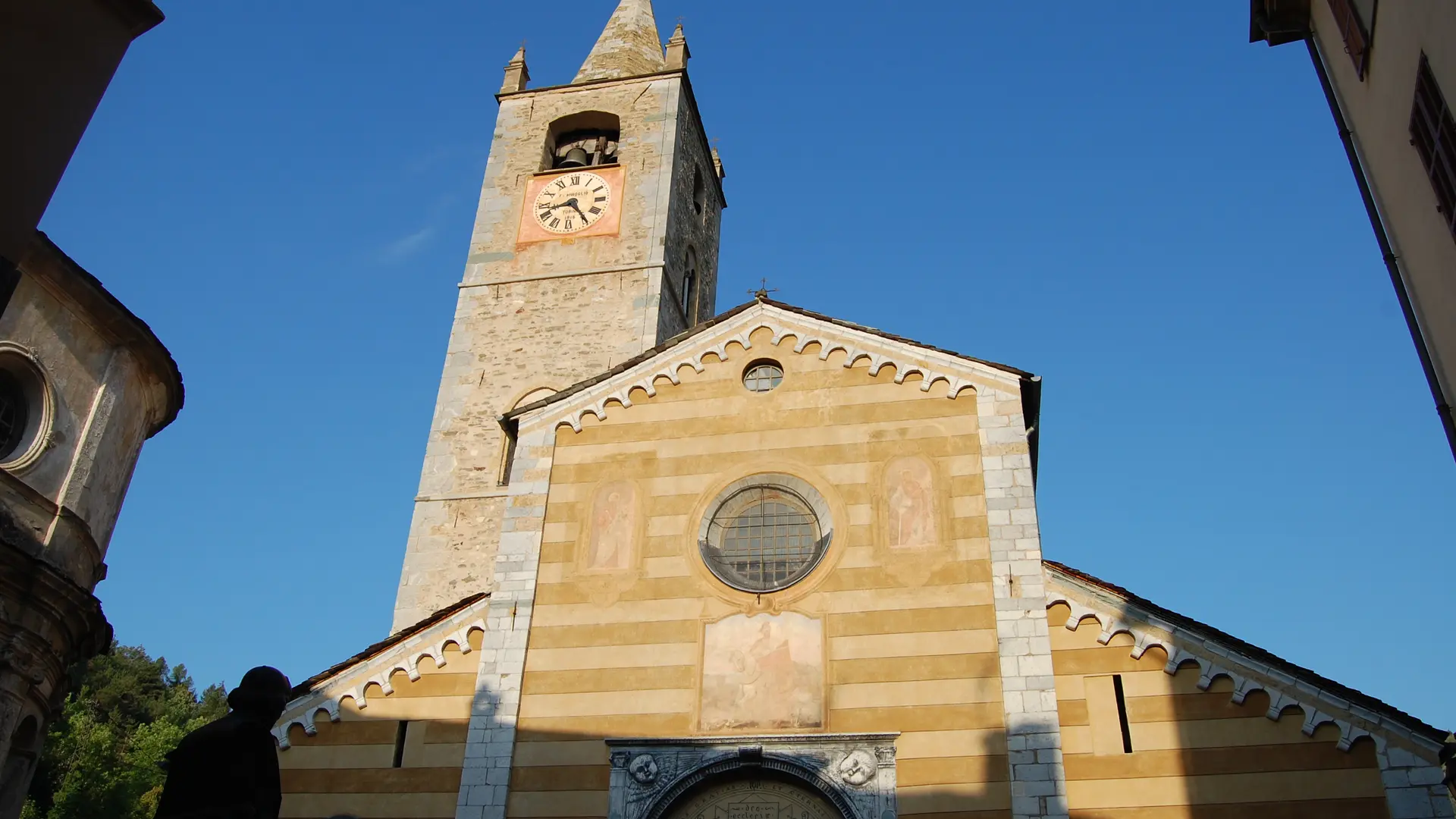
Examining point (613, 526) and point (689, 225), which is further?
point (689, 225)

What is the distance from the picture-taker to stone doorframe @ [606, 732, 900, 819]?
497 inches

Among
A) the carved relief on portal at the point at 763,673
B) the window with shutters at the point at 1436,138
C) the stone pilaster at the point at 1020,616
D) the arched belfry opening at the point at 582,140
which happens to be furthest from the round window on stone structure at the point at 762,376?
the arched belfry opening at the point at 582,140

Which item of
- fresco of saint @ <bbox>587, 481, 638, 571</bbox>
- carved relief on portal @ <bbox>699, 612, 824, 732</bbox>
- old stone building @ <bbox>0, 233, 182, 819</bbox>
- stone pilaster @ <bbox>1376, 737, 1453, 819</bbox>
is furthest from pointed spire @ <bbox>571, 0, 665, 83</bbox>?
stone pilaster @ <bbox>1376, 737, 1453, 819</bbox>

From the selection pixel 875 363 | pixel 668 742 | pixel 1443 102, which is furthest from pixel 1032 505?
pixel 1443 102

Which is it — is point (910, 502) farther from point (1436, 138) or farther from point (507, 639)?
point (1436, 138)

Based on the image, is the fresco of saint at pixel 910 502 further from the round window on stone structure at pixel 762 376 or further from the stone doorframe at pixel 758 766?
the stone doorframe at pixel 758 766

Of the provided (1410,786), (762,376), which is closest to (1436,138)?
(1410,786)

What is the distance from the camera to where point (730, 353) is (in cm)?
1628

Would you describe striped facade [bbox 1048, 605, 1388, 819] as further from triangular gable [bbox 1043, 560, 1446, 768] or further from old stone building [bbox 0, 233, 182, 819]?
old stone building [bbox 0, 233, 182, 819]

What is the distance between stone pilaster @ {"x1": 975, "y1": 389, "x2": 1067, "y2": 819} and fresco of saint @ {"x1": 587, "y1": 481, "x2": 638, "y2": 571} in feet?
14.9

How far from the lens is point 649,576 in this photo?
14.6 meters

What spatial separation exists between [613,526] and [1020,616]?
5254 mm

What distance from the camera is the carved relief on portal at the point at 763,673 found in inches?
525

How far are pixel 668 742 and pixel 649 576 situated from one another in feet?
7.25
